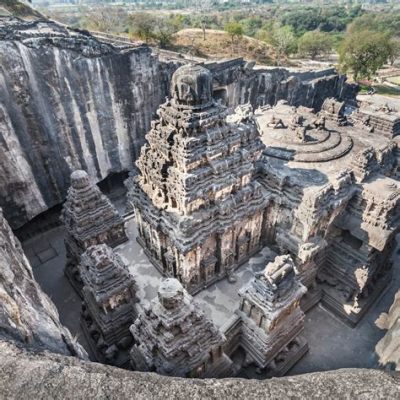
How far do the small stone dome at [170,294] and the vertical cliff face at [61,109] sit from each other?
14.3 metres

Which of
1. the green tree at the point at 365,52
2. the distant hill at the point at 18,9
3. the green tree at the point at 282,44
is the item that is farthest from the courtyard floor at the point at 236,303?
the green tree at the point at 282,44

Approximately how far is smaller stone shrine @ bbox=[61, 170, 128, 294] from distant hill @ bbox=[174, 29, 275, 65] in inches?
1678

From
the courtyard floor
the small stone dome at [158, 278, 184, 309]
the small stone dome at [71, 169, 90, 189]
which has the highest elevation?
the small stone dome at [158, 278, 184, 309]

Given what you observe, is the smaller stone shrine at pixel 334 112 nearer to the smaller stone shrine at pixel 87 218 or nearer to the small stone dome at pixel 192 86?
the small stone dome at pixel 192 86

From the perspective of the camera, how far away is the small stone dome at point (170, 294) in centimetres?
897

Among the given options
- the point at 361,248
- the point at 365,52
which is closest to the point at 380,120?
the point at 361,248

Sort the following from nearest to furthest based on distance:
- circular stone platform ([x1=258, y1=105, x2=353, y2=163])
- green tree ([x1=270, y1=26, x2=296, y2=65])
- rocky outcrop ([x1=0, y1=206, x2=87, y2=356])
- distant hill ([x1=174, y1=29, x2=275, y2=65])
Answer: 1. rocky outcrop ([x1=0, y1=206, x2=87, y2=356])
2. circular stone platform ([x1=258, y1=105, x2=353, y2=163])
3. distant hill ([x1=174, y1=29, x2=275, y2=65])
4. green tree ([x1=270, y1=26, x2=296, y2=65])

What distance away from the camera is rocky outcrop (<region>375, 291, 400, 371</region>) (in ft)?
34.0

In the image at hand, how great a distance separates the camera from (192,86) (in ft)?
37.8

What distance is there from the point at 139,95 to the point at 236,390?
2208cm

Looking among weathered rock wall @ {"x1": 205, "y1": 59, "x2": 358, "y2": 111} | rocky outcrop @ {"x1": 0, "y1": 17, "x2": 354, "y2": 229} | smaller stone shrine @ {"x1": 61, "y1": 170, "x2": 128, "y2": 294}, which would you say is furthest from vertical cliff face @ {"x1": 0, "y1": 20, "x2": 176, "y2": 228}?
weathered rock wall @ {"x1": 205, "y1": 59, "x2": 358, "y2": 111}

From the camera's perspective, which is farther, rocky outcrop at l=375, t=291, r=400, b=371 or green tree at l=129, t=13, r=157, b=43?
green tree at l=129, t=13, r=157, b=43

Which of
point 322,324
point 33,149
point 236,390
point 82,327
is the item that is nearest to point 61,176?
point 33,149

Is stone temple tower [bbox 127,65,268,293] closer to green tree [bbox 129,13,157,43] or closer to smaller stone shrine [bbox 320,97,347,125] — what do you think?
smaller stone shrine [bbox 320,97,347,125]
